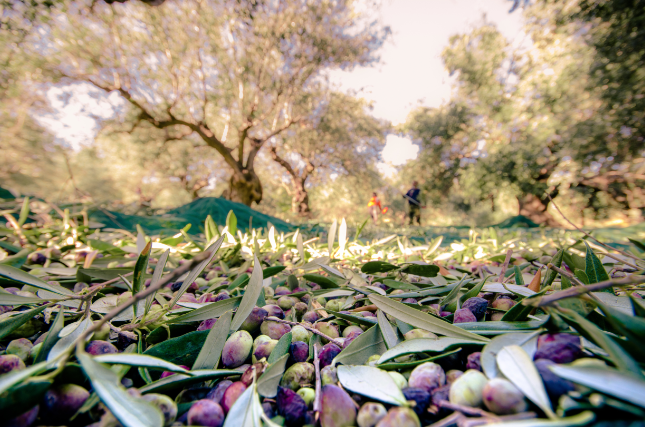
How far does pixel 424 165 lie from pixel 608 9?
352 inches

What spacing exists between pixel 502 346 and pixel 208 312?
463 mm

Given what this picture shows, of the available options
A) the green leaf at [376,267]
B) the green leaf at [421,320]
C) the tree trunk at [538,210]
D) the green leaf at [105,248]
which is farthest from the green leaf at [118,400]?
the tree trunk at [538,210]

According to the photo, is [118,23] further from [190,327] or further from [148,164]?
[190,327]

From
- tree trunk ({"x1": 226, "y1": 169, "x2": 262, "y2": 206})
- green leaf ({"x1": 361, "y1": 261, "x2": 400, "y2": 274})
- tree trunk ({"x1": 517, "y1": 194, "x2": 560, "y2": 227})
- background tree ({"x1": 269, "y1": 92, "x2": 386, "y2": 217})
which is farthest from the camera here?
background tree ({"x1": 269, "y1": 92, "x2": 386, "y2": 217})

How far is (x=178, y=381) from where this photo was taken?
364 mm

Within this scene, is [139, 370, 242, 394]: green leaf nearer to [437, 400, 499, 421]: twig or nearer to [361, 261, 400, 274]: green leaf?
[437, 400, 499, 421]: twig

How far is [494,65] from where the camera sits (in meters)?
10.3

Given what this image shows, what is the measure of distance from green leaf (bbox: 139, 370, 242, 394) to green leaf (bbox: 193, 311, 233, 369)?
0.06 feet

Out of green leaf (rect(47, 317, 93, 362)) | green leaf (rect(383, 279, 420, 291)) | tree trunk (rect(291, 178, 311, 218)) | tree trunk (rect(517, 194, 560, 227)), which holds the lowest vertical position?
green leaf (rect(47, 317, 93, 362))

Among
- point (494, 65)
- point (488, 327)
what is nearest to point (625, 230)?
point (488, 327)

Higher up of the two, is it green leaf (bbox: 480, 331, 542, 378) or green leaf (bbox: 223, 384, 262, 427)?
green leaf (bbox: 480, 331, 542, 378)

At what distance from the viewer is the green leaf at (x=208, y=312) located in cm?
49

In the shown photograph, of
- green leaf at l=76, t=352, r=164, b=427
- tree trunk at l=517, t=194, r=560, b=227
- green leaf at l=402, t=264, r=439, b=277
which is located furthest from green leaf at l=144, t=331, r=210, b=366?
tree trunk at l=517, t=194, r=560, b=227

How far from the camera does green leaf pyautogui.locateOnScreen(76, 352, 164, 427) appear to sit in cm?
29
